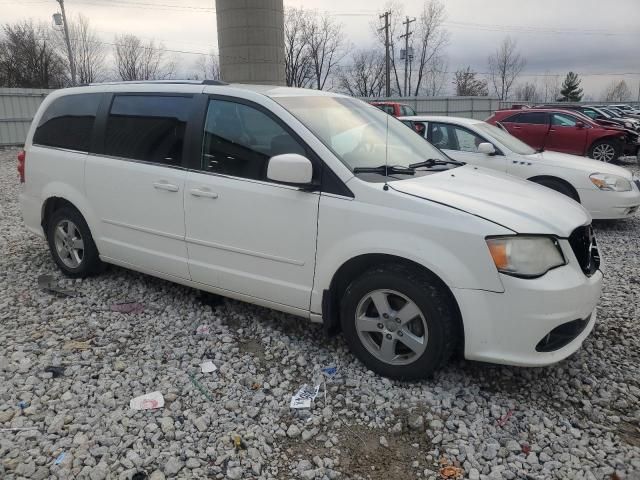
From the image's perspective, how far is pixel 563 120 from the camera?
13891 mm

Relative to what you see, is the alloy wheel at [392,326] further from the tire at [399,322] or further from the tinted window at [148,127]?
the tinted window at [148,127]

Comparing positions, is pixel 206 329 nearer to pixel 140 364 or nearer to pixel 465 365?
pixel 140 364

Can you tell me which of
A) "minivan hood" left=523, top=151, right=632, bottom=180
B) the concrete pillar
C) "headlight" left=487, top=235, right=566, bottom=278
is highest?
the concrete pillar

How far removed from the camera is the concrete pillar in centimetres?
1634

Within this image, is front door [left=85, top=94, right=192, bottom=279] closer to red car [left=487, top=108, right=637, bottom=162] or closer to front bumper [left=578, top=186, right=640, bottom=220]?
front bumper [left=578, top=186, right=640, bottom=220]

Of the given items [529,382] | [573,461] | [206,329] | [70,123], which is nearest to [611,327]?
[529,382]

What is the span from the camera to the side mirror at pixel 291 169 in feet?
10.5

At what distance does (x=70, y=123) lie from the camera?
15.8 feet

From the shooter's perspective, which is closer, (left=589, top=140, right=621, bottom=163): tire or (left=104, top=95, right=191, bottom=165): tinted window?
(left=104, top=95, right=191, bottom=165): tinted window

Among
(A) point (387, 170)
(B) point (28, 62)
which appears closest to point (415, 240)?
(A) point (387, 170)

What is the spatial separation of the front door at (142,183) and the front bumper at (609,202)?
584 cm

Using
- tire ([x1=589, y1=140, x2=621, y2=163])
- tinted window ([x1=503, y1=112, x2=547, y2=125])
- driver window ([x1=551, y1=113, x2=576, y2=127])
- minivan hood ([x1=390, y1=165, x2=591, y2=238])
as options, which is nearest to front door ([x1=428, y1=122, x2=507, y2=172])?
minivan hood ([x1=390, y1=165, x2=591, y2=238])

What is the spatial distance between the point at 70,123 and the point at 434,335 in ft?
12.8

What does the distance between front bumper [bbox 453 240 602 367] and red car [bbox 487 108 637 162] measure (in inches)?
452
